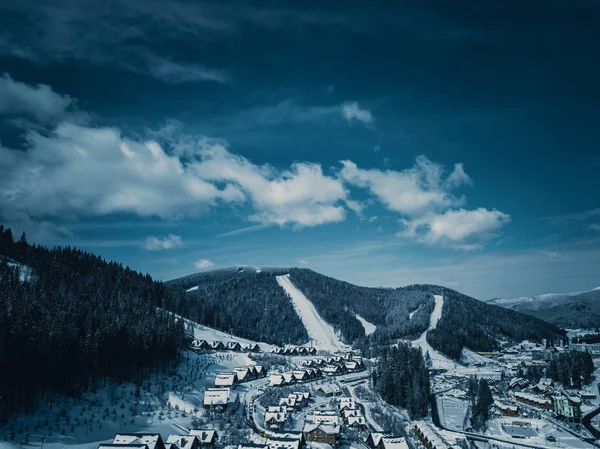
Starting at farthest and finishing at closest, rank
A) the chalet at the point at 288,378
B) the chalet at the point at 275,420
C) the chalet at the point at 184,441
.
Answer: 1. the chalet at the point at 288,378
2. the chalet at the point at 275,420
3. the chalet at the point at 184,441

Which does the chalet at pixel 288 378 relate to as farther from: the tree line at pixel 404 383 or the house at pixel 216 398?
the house at pixel 216 398

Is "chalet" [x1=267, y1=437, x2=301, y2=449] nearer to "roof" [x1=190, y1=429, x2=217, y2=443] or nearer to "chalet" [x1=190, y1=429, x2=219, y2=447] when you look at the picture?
"chalet" [x1=190, y1=429, x2=219, y2=447]

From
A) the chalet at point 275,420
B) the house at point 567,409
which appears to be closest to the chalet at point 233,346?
the chalet at point 275,420

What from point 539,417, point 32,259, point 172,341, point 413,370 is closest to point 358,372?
point 413,370

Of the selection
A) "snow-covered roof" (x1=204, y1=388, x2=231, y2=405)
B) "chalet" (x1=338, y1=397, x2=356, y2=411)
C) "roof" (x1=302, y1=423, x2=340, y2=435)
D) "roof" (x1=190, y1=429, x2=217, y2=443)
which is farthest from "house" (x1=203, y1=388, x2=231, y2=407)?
"chalet" (x1=338, y1=397, x2=356, y2=411)

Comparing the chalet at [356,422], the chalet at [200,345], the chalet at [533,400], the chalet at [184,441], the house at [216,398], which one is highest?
the chalet at [200,345]

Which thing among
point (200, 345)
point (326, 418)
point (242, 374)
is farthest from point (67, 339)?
point (200, 345)
